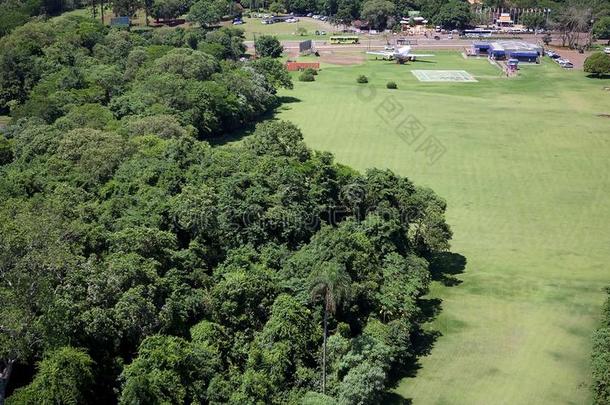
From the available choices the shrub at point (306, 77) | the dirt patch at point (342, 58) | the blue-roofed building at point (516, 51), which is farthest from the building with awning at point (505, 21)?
the shrub at point (306, 77)

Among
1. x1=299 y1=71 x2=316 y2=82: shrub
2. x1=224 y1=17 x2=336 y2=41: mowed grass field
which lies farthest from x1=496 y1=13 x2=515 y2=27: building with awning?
x1=299 y1=71 x2=316 y2=82: shrub

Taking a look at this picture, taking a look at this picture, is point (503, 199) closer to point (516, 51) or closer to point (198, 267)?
point (198, 267)

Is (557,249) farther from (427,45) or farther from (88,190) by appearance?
(427,45)

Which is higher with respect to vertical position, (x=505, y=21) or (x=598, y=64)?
(x=505, y=21)

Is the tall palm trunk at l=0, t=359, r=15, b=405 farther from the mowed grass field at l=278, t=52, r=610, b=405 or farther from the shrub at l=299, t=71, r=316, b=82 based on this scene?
the shrub at l=299, t=71, r=316, b=82

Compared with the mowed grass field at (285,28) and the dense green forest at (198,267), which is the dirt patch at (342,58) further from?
the dense green forest at (198,267)

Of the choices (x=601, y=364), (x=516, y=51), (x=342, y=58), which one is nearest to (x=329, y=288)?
(x=601, y=364)

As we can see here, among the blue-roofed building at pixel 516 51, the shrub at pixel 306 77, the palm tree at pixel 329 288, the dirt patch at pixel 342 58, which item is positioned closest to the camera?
the palm tree at pixel 329 288
